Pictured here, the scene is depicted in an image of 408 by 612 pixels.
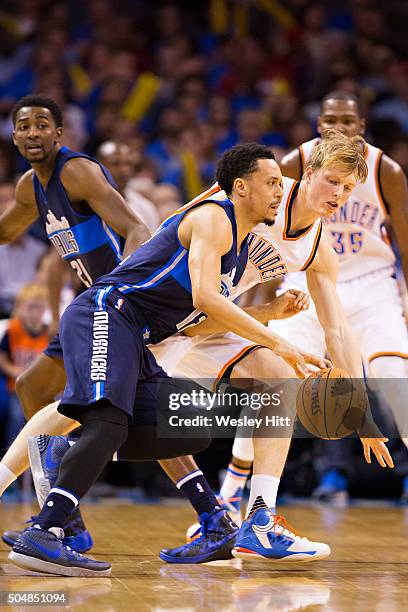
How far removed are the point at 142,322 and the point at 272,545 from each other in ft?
3.49

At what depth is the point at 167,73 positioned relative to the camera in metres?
11.6

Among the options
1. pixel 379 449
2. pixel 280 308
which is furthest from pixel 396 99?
pixel 379 449

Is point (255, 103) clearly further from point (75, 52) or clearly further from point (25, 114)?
point (25, 114)

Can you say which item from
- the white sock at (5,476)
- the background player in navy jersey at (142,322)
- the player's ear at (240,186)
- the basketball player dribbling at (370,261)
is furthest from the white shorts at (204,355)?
the white sock at (5,476)

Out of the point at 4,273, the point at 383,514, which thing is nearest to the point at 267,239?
the point at 383,514

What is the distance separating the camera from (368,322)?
5672 millimetres

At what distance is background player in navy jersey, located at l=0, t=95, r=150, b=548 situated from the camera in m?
5.04

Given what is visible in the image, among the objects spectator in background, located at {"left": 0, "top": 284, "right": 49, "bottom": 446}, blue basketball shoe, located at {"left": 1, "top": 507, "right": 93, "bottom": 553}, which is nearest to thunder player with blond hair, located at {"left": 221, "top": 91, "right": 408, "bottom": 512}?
blue basketball shoe, located at {"left": 1, "top": 507, "right": 93, "bottom": 553}

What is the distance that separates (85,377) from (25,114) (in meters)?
1.71

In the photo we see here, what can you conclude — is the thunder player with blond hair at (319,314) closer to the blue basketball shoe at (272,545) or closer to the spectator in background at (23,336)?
the blue basketball shoe at (272,545)

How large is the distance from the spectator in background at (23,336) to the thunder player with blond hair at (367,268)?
8.89 ft

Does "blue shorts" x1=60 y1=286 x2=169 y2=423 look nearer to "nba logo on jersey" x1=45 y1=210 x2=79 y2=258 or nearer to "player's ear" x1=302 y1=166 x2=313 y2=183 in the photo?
"nba logo on jersey" x1=45 y1=210 x2=79 y2=258

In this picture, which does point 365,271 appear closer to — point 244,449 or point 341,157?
point 244,449

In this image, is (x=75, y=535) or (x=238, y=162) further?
(x=75, y=535)
